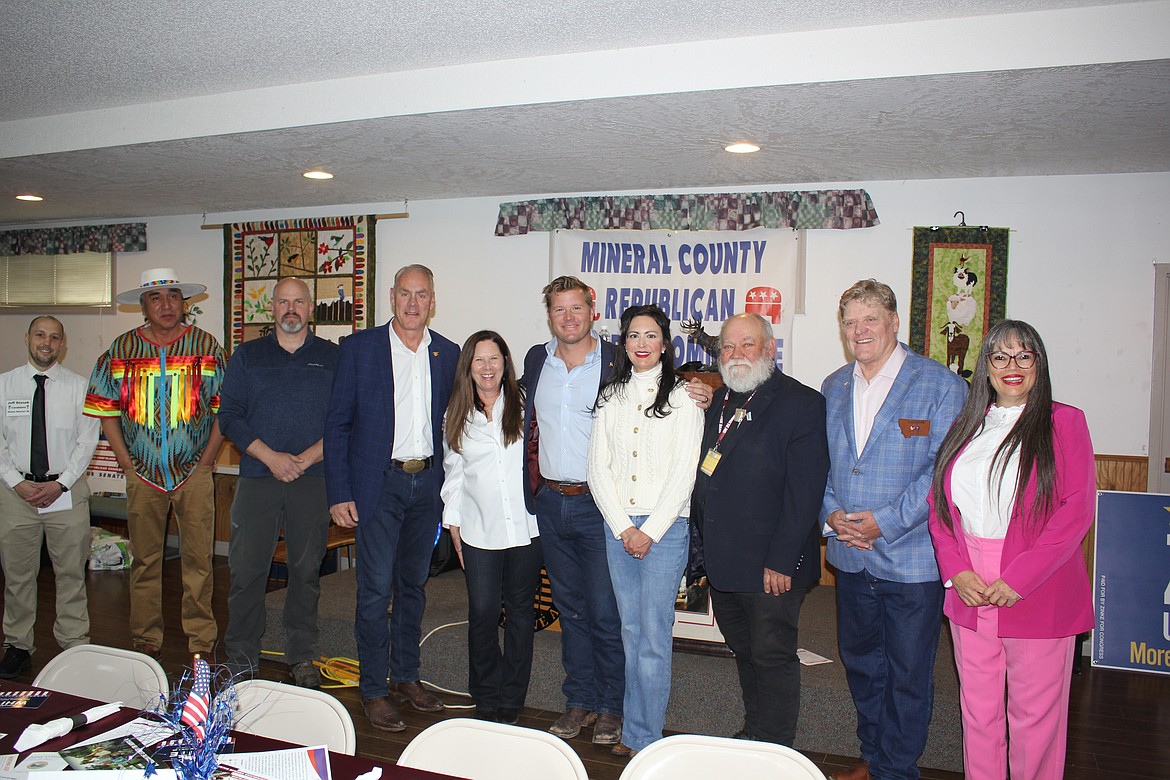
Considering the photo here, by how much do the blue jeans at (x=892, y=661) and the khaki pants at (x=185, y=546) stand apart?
3.21m

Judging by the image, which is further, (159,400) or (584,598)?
(159,400)

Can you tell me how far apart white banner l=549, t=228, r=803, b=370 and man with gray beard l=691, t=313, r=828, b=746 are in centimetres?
270

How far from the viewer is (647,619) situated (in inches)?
120

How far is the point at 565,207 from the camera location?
235 inches

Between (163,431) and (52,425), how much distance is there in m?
0.61

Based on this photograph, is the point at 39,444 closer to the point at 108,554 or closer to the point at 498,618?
the point at 108,554

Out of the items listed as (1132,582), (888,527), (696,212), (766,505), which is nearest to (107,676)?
(766,505)

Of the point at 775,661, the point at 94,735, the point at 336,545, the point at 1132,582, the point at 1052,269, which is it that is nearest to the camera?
the point at 94,735

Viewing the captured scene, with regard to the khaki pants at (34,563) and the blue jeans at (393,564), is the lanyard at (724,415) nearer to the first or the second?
the blue jeans at (393,564)

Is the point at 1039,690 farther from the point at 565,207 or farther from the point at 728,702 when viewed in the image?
the point at 565,207

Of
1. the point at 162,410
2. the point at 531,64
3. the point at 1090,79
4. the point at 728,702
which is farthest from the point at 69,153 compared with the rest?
the point at 1090,79

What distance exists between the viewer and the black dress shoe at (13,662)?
4188 mm

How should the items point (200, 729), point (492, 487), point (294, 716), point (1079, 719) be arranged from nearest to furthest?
point (200, 729), point (294, 716), point (492, 487), point (1079, 719)

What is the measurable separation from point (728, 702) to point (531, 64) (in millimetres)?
2929
